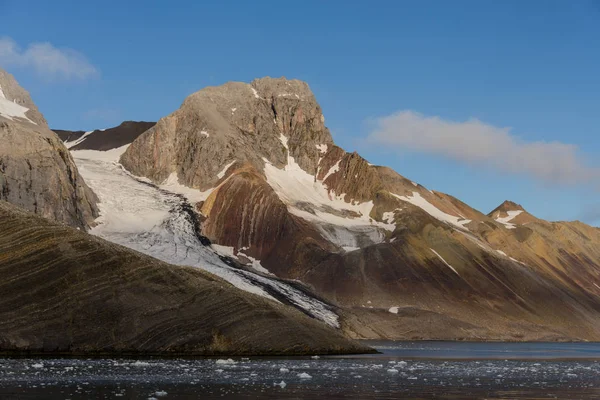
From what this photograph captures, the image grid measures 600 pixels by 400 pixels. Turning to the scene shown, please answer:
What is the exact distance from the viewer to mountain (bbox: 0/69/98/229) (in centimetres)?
16888

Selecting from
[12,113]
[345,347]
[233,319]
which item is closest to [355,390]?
[233,319]

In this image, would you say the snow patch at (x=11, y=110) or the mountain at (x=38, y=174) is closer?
the mountain at (x=38, y=174)

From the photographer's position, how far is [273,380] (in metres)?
53.6

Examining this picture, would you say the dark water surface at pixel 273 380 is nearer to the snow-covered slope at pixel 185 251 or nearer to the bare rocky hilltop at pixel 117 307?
the bare rocky hilltop at pixel 117 307

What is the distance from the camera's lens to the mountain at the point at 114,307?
239ft

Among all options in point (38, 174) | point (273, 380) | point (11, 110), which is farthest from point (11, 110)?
point (273, 380)

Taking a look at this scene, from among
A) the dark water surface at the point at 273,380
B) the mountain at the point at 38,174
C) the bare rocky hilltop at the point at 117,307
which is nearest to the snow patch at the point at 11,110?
the mountain at the point at 38,174

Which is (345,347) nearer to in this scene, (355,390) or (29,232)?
(29,232)

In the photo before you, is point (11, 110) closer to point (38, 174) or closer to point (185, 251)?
point (38, 174)

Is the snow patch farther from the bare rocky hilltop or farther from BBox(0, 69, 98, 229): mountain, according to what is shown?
the bare rocky hilltop

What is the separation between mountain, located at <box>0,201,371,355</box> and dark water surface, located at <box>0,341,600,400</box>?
17.5 ft

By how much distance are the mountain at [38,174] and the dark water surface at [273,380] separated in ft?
352

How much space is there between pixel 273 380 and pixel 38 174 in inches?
5149

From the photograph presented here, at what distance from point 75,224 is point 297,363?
118108 mm
